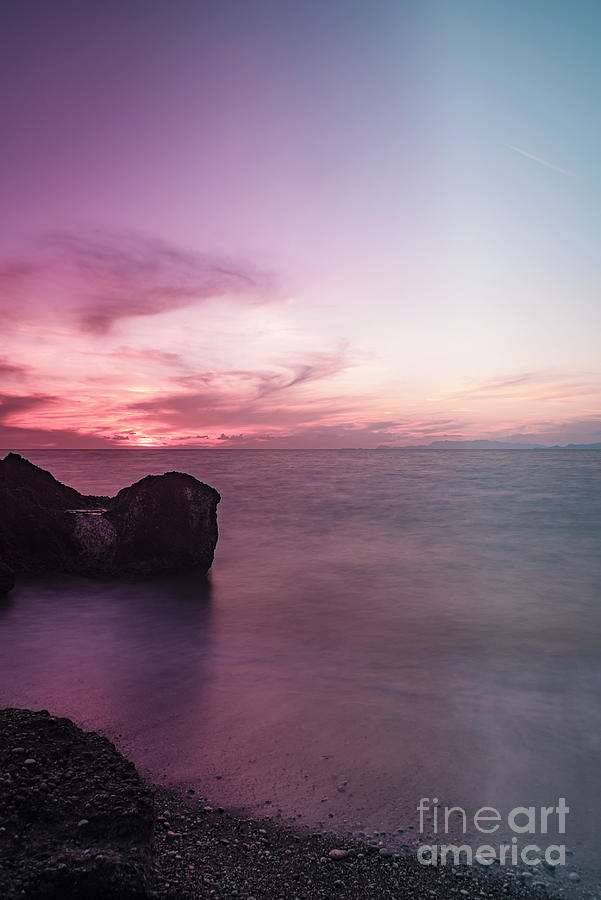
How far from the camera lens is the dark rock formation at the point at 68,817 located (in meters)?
2.61

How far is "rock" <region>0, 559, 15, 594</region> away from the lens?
8992 mm

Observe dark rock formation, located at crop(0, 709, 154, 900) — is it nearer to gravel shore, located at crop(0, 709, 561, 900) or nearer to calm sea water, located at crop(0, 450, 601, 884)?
gravel shore, located at crop(0, 709, 561, 900)

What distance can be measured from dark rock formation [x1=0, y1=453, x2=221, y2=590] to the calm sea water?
517 millimetres

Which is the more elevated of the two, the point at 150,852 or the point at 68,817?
the point at 68,817

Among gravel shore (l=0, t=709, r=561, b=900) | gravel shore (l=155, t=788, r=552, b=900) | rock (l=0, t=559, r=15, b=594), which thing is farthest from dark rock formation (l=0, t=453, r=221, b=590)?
gravel shore (l=155, t=788, r=552, b=900)

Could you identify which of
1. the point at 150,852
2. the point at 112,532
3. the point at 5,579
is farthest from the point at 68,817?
the point at 112,532

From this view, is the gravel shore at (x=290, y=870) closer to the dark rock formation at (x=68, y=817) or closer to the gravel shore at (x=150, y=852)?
the gravel shore at (x=150, y=852)

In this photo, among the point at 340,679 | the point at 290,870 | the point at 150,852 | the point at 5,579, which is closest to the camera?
the point at 150,852

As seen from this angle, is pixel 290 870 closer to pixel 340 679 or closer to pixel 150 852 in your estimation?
pixel 150 852

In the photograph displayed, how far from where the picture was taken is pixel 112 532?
10.5 metres

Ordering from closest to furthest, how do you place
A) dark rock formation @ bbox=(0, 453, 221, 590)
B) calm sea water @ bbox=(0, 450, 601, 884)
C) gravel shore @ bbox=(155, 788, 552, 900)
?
gravel shore @ bbox=(155, 788, 552, 900), calm sea water @ bbox=(0, 450, 601, 884), dark rock formation @ bbox=(0, 453, 221, 590)

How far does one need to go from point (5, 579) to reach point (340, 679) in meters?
5.74

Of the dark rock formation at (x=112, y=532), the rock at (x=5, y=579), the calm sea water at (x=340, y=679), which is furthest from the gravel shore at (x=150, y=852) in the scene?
the dark rock formation at (x=112, y=532)

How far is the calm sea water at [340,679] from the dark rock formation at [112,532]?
52 cm
